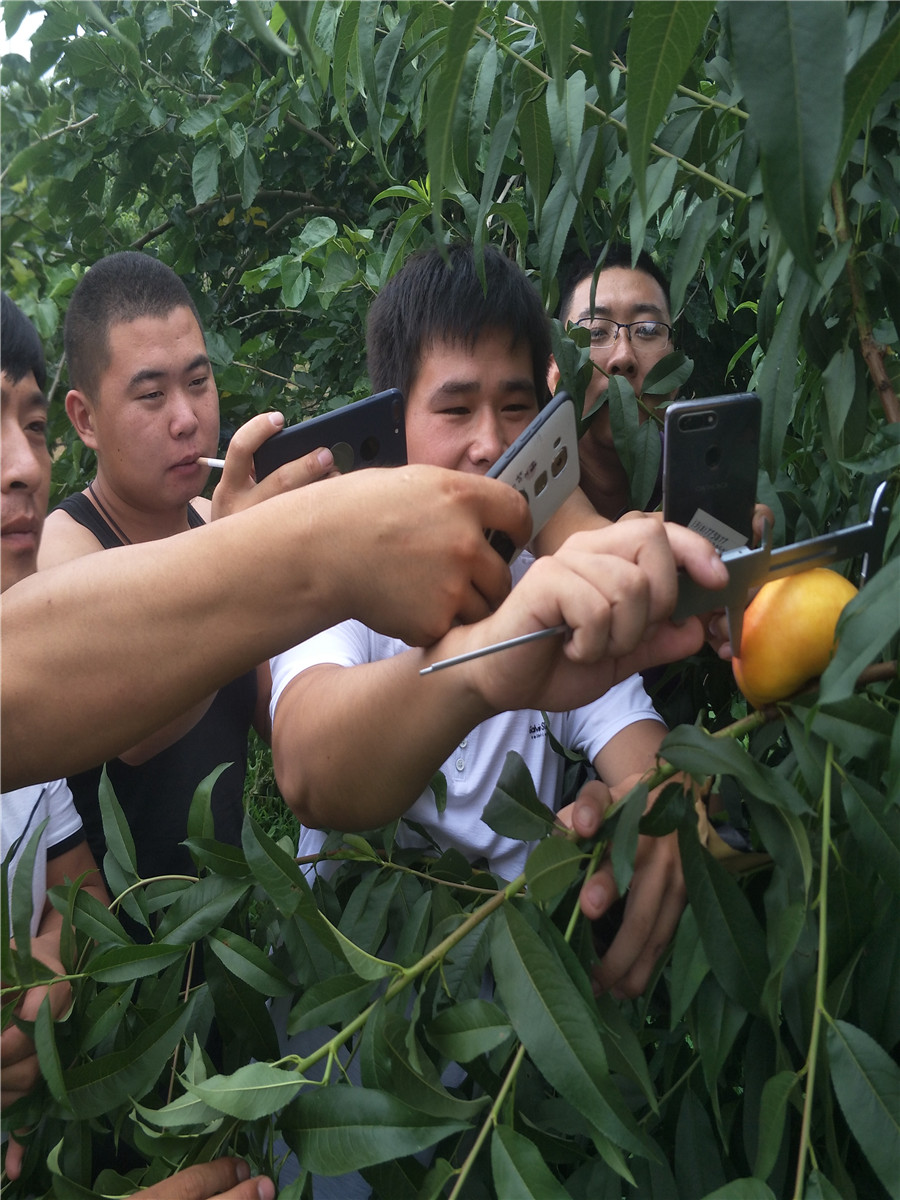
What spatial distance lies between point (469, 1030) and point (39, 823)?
702mm

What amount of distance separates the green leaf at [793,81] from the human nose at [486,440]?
823mm

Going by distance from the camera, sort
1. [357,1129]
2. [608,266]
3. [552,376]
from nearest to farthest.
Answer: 1. [357,1129]
2. [552,376]
3. [608,266]

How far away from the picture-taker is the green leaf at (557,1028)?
1.94ft

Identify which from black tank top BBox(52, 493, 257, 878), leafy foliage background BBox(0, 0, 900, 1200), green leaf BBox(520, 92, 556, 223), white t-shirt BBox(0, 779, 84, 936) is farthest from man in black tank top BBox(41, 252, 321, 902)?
green leaf BBox(520, 92, 556, 223)

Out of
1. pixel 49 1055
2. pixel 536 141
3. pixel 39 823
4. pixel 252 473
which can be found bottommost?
pixel 39 823

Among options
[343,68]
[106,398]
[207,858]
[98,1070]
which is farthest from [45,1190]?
[106,398]

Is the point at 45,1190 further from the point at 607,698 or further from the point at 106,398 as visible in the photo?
the point at 106,398

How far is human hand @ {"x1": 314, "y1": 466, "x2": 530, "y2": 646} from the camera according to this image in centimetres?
75

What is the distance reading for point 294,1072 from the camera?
0.65 meters

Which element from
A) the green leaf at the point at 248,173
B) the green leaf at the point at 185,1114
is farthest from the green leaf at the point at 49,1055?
the green leaf at the point at 248,173

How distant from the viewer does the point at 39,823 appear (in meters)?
1.17

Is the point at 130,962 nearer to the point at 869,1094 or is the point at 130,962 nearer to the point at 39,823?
the point at 39,823

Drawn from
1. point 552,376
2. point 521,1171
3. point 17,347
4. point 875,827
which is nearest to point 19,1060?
point 521,1171

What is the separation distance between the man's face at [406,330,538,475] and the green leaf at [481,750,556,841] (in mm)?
565
